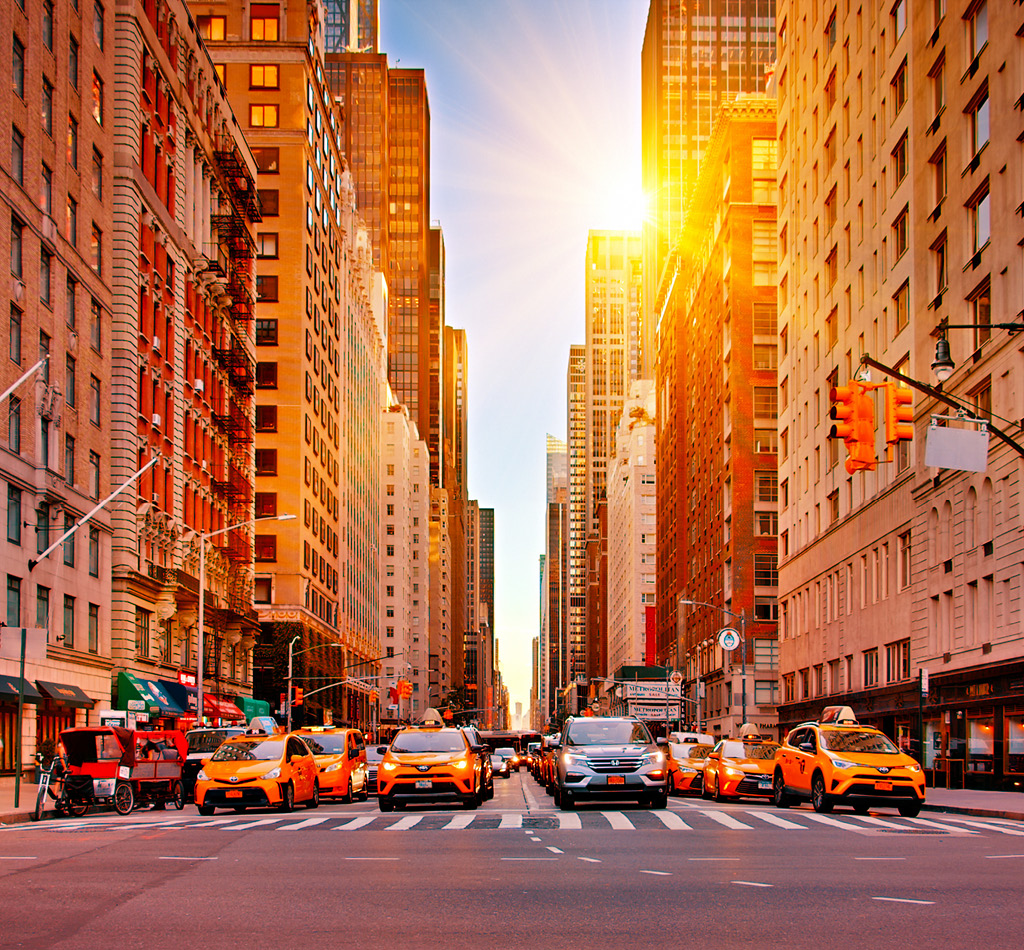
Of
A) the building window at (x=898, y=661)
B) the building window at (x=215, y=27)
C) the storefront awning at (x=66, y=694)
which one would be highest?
the building window at (x=215, y=27)

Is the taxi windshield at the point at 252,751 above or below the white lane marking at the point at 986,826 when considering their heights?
above

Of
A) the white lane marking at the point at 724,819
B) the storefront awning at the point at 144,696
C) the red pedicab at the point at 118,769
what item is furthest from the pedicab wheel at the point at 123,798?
the storefront awning at the point at 144,696

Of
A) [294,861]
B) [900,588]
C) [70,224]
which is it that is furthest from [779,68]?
[294,861]

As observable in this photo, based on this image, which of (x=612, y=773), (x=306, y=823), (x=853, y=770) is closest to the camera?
(x=306, y=823)

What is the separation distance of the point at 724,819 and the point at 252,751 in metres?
9.78

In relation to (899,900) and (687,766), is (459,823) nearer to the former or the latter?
(899,900)

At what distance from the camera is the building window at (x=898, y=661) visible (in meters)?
50.4

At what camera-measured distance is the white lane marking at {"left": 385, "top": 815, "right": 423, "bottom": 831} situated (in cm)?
2175

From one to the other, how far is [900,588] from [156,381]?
30853 millimetres

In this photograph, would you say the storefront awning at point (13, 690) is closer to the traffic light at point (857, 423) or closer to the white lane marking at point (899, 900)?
the traffic light at point (857, 423)

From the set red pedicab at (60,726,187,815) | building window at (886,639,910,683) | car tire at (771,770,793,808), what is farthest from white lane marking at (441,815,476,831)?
building window at (886,639,910,683)

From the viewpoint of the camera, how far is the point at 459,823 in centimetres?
2262

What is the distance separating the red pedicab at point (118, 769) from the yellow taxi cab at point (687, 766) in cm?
1352

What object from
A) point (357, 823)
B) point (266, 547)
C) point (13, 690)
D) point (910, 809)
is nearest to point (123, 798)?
point (357, 823)
